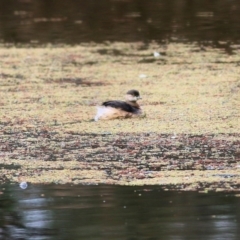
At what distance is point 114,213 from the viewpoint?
4762 mm

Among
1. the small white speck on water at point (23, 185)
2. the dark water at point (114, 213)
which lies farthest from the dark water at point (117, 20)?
the dark water at point (114, 213)

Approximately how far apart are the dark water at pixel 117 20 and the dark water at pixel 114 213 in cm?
771

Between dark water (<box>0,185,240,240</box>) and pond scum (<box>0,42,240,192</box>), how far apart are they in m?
0.23

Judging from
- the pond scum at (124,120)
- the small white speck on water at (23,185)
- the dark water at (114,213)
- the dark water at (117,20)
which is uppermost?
the dark water at (114,213)

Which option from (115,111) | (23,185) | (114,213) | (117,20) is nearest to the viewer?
(114,213)

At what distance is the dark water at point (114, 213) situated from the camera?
14.3ft

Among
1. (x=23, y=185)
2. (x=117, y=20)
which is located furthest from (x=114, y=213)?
(x=117, y=20)

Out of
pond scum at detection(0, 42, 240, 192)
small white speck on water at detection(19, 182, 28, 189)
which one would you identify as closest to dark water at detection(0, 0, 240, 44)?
pond scum at detection(0, 42, 240, 192)

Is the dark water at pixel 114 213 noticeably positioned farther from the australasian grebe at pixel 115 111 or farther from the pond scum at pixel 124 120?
the australasian grebe at pixel 115 111

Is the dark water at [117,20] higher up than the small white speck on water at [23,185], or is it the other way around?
the small white speck on water at [23,185]

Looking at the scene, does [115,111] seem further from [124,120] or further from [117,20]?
[117,20]

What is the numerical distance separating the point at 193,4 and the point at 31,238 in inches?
468

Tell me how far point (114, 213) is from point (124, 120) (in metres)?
3.01

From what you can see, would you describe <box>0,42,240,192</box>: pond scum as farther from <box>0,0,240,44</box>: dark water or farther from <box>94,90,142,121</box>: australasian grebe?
<box>0,0,240,44</box>: dark water
